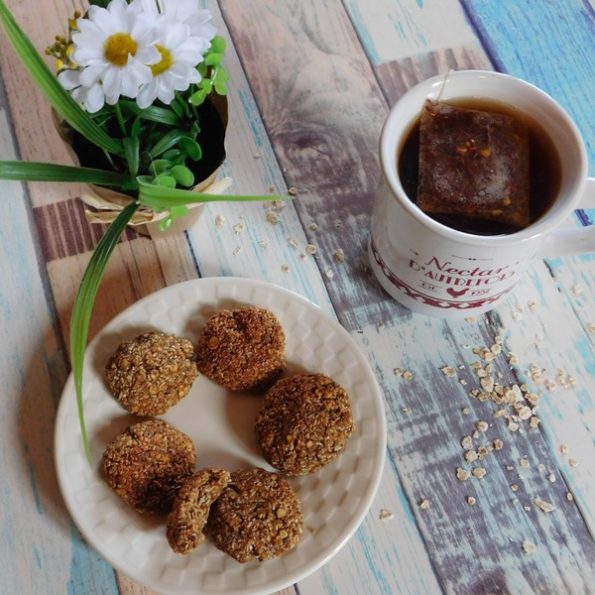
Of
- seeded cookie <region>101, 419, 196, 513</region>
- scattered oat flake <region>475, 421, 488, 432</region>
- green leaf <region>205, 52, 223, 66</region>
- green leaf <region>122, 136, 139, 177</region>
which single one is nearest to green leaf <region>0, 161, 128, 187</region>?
green leaf <region>122, 136, 139, 177</region>

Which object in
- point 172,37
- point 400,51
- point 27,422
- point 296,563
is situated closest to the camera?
point 172,37

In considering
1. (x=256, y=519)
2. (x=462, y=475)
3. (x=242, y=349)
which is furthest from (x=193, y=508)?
(x=462, y=475)

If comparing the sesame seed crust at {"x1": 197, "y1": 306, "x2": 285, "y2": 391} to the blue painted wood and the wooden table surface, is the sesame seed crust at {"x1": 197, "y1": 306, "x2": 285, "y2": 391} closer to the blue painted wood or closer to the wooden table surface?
the wooden table surface

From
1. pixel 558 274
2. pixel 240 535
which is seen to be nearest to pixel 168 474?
pixel 240 535

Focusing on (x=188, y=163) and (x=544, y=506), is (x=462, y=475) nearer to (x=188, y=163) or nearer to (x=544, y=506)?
(x=544, y=506)

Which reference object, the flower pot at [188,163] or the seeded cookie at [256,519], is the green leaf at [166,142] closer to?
the flower pot at [188,163]

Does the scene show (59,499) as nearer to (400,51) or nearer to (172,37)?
(172,37)

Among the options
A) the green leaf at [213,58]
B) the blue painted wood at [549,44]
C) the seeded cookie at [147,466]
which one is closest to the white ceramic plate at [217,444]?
the seeded cookie at [147,466]

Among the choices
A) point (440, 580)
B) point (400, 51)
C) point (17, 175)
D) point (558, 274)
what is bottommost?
point (440, 580)
